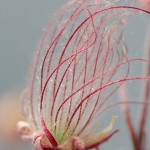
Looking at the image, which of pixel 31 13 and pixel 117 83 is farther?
pixel 31 13

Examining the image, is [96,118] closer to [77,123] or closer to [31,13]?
[77,123]

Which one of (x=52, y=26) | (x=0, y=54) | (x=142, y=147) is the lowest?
(x=142, y=147)

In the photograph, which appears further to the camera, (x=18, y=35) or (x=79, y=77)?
(x=18, y=35)


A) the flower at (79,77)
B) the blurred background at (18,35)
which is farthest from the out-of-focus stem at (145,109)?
the blurred background at (18,35)

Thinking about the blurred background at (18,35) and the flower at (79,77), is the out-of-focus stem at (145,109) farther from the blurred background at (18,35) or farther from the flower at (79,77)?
the blurred background at (18,35)

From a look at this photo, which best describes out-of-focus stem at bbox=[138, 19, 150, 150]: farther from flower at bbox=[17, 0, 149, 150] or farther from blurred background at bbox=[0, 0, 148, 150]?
blurred background at bbox=[0, 0, 148, 150]

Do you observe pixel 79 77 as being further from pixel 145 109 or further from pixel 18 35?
pixel 18 35

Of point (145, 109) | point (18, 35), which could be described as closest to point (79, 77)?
point (145, 109)

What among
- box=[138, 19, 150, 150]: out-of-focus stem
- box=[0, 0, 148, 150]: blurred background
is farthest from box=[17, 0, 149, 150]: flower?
box=[0, 0, 148, 150]: blurred background

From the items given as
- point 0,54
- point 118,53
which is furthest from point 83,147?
point 0,54
